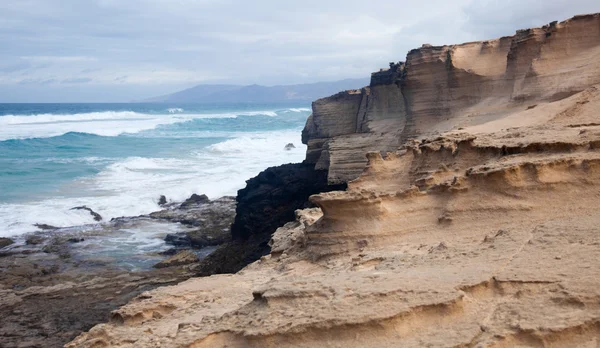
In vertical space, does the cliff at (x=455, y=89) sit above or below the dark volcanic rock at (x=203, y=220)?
above

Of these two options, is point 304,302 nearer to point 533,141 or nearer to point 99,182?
point 533,141

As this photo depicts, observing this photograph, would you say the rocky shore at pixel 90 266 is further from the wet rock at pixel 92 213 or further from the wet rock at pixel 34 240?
the wet rock at pixel 92 213

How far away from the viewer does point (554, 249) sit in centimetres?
525

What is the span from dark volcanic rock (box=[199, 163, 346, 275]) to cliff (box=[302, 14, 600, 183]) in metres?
0.67

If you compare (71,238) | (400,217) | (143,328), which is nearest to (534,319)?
(400,217)

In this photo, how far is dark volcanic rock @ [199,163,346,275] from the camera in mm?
16094

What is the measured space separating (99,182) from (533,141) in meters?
23.1

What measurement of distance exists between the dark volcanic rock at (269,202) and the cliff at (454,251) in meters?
5.67

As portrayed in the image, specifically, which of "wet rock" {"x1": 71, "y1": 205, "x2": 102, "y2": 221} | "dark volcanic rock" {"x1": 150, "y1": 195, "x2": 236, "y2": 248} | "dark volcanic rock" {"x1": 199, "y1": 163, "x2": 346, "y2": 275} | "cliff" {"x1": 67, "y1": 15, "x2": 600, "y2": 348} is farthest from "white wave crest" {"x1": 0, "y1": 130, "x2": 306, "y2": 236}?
"cliff" {"x1": 67, "y1": 15, "x2": 600, "y2": 348}

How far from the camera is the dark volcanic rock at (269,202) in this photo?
16.1 metres

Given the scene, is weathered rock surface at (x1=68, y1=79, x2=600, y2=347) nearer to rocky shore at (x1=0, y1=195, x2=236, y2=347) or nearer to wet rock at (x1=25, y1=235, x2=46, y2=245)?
rocky shore at (x1=0, y1=195, x2=236, y2=347)

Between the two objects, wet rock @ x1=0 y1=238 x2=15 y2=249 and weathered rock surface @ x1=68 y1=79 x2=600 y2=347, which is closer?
weathered rock surface @ x1=68 y1=79 x2=600 y2=347

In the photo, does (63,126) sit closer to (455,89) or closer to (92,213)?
(92,213)

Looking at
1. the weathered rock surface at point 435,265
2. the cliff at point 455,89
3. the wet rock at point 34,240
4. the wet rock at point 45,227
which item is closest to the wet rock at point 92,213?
the wet rock at point 45,227
